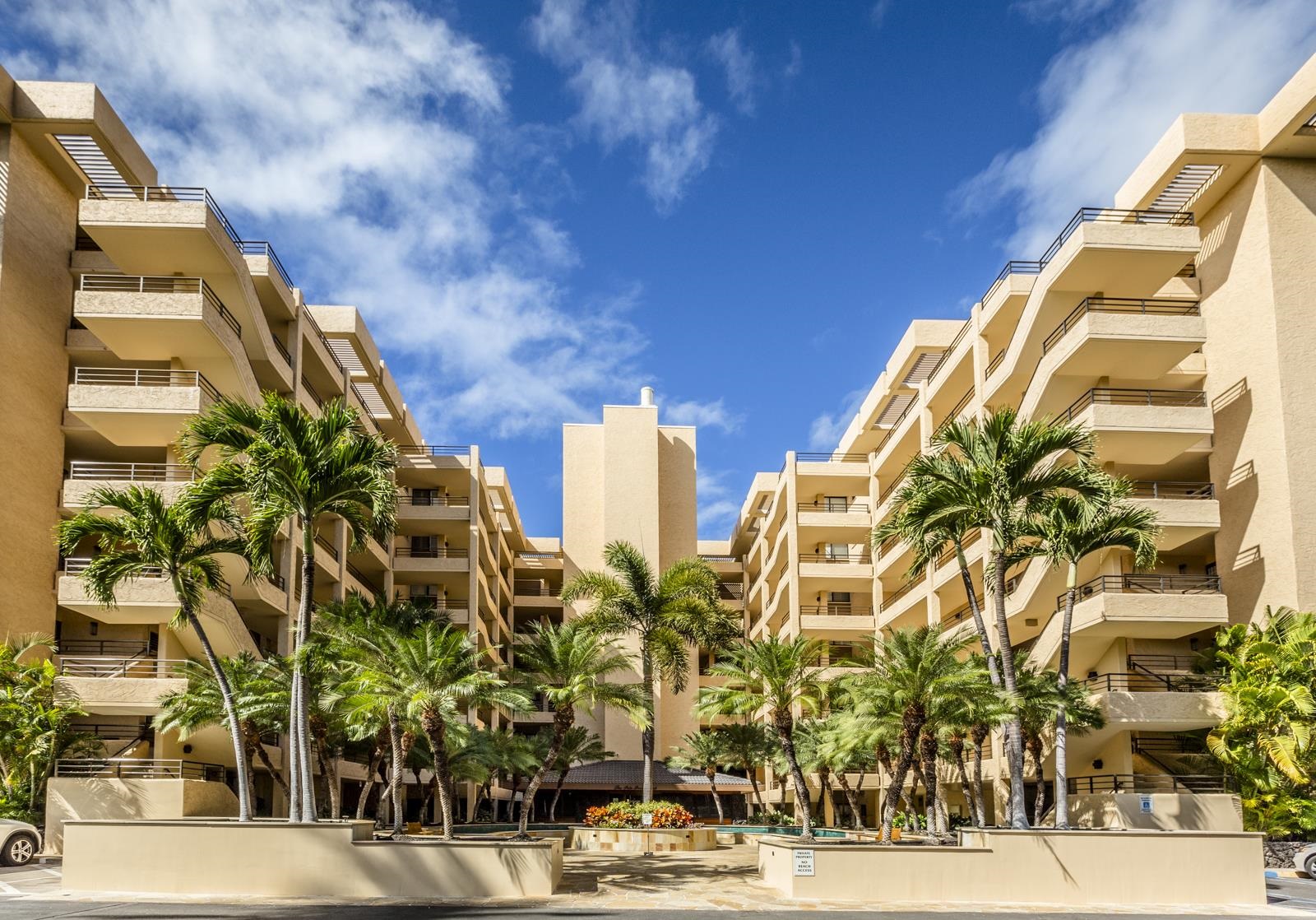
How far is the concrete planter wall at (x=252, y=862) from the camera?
78.7ft

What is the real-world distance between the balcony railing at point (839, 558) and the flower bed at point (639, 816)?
2425 centimetres

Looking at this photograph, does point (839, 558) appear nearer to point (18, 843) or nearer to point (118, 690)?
point (118, 690)

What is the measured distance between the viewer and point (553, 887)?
25453 millimetres

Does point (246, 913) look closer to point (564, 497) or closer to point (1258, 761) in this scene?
point (1258, 761)

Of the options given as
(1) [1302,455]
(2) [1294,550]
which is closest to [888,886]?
(2) [1294,550]

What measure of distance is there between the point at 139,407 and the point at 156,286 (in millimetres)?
5280

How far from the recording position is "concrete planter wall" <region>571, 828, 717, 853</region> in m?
40.6

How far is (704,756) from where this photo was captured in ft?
189

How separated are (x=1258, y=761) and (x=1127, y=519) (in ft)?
26.9

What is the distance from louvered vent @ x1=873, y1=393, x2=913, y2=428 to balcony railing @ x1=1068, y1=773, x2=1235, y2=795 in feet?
91.3

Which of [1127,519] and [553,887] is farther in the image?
[1127,519]

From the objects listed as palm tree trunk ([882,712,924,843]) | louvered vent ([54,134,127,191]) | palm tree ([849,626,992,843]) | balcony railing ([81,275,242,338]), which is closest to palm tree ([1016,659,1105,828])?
palm tree ([849,626,992,843])

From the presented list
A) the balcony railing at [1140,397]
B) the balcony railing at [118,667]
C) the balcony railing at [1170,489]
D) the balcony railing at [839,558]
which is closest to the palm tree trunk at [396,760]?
the balcony railing at [118,667]

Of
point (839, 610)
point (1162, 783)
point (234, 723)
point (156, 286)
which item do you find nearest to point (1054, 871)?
point (1162, 783)
